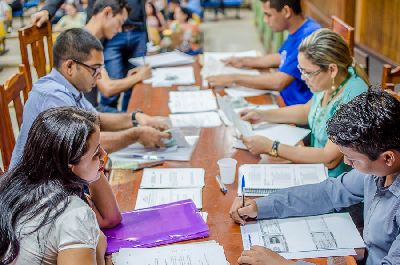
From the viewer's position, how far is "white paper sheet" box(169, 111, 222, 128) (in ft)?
8.69

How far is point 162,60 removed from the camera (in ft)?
12.4

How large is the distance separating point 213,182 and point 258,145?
289mm

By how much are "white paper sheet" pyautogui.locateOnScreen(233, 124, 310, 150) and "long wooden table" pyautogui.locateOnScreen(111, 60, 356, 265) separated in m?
0.10

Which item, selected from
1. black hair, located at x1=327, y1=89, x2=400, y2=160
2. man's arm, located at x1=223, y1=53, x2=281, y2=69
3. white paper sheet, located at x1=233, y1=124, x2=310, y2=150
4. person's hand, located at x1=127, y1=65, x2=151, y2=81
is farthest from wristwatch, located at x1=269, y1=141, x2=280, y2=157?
man's arm, located at x1=223, y1=53, x2=281, y2=69

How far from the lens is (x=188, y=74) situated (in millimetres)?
3514

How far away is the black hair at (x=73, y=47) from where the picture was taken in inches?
89.7

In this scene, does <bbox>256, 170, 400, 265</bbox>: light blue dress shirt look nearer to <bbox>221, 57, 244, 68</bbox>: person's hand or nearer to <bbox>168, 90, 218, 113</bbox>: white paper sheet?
<bbox>168, 90, 218, 113</bbox>: white paper sheet

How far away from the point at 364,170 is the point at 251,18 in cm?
902

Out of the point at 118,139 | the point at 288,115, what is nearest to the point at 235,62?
the point at 288,115

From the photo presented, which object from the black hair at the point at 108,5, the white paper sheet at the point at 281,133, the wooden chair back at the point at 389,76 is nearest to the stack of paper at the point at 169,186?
the white paper sheet at the point at 281,133

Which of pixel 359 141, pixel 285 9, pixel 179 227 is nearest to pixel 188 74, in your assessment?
pixel 285 9

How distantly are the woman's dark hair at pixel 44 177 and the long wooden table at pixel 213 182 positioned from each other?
50 centimetres

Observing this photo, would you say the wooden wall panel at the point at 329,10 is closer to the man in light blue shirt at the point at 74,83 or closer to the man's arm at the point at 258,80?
the man's arm at the point at 258,80

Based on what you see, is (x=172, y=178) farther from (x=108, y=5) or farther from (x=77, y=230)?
(x=108, y=5)
